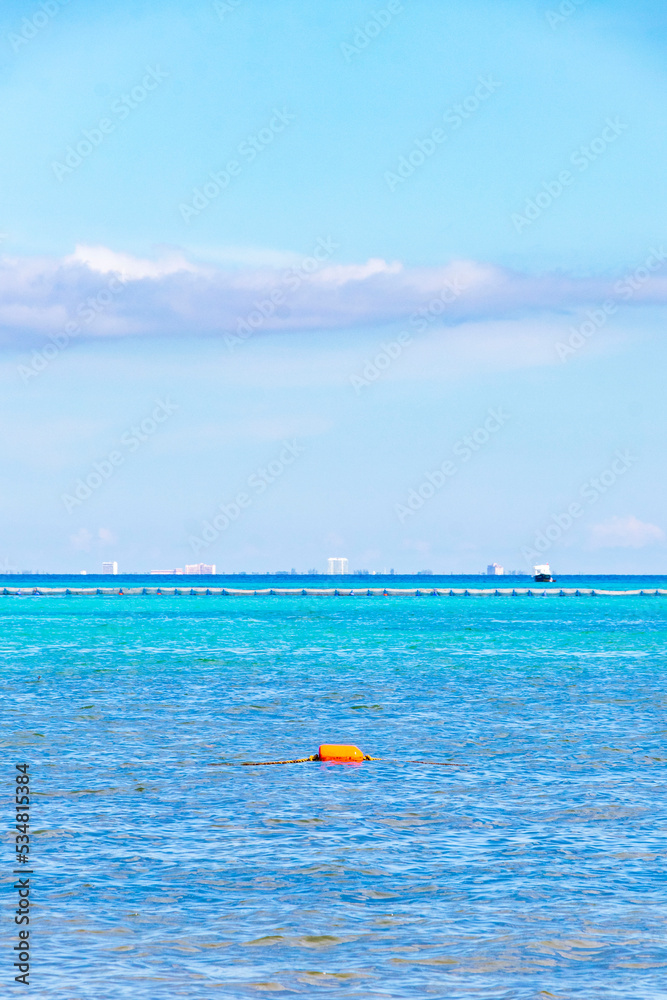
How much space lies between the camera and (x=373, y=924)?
17.8m

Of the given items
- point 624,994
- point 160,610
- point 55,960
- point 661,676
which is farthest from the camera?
point 160,610

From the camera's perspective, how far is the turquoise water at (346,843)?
1595cm

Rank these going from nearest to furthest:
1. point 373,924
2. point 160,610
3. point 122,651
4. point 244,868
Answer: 1. point 373,924
2. point 244,868
3. point 122,651
4. point 160,610

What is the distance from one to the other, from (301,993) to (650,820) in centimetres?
1181

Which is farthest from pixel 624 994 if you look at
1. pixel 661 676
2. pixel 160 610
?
pixel 160 610

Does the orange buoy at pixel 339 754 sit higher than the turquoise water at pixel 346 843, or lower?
higher

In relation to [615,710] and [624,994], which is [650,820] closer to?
[624,994]

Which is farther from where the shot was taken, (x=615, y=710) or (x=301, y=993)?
(x=615, y=710)

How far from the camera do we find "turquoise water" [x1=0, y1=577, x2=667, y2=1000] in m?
15.9

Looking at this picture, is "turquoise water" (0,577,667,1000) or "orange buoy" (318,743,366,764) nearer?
"turquoise water" (0,577,667,1000)

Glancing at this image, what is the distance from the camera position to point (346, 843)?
22.6 meters

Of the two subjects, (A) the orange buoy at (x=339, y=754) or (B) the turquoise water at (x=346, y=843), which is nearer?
(B) the turquoise water at (x=346, y=843)

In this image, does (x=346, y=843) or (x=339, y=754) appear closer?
(x=346, y=843)

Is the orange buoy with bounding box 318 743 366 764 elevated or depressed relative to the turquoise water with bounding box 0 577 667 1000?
elevated
